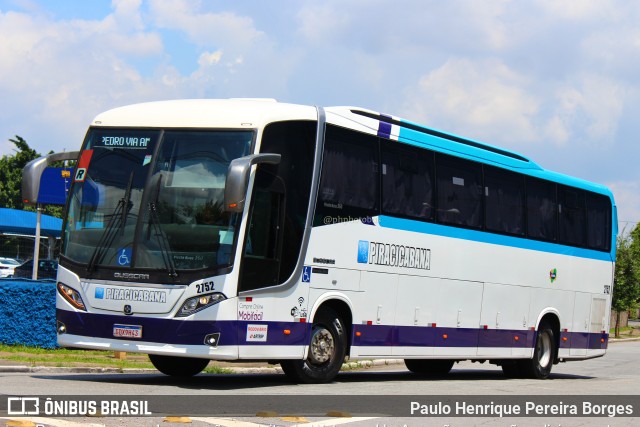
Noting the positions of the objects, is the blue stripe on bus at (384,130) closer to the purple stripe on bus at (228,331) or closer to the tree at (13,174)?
the purple stripe on bus at (228,331)

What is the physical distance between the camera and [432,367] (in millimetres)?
22047

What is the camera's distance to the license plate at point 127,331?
556 inches

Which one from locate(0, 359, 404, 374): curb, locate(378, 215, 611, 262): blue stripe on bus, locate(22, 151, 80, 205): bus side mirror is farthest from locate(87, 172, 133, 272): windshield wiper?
locate(378, 215, 611, 262): blue stripe on bus

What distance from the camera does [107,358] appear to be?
819 inches

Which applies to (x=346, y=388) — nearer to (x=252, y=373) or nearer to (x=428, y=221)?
(x=428, y=221)

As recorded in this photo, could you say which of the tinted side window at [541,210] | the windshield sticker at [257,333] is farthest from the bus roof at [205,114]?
the tinted side window at [541,210]

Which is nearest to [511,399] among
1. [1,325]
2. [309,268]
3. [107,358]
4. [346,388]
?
[346,388]

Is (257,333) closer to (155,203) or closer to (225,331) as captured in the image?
(225,331)

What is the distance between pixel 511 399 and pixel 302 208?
3.90 meters

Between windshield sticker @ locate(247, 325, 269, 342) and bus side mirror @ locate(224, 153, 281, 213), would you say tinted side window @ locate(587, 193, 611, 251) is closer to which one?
windshield sticker @ locate(247, 325, 269, 342)

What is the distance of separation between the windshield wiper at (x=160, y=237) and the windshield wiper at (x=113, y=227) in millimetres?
341

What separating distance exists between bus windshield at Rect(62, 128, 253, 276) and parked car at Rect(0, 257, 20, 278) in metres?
39.2

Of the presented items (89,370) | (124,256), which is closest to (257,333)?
(124,256)

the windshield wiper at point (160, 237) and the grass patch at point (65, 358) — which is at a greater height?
the windshield wiper at point (160, 237)
